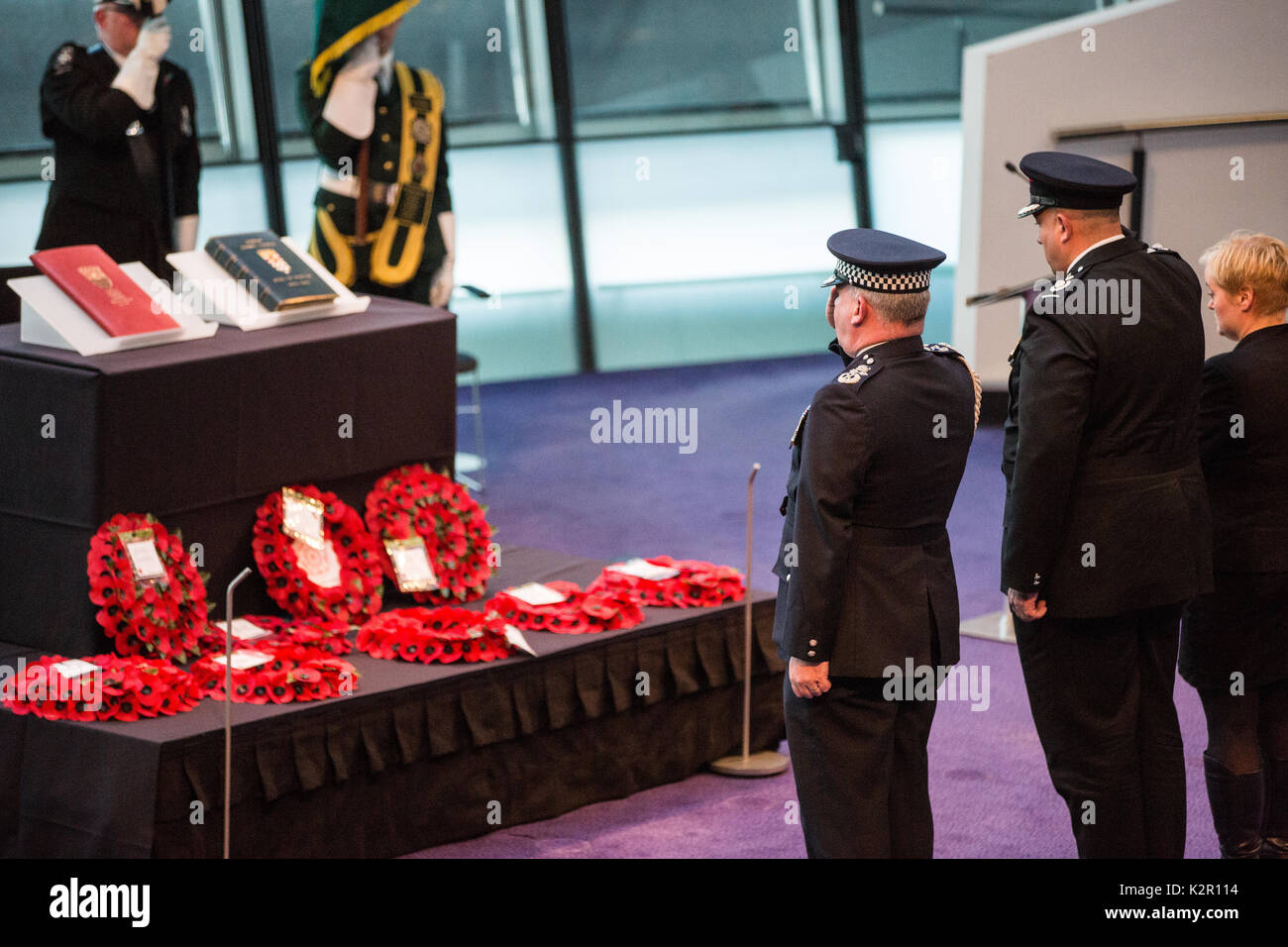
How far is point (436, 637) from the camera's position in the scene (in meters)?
3.88

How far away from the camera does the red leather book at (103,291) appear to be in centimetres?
403

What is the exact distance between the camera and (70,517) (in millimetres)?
3822

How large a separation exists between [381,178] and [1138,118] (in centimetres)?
353

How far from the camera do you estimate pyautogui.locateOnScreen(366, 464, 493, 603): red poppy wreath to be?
436cm

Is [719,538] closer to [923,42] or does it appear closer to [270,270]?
[270,270]

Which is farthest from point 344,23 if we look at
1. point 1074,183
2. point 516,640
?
point 1074,183

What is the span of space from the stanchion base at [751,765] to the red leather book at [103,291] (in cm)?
176

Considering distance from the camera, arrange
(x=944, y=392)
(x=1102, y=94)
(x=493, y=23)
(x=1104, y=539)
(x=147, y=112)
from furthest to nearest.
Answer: (x=493, y=23), (x=1102, y=94), (x=147, y=112), (x=1104, y=539), (x=944, y=392)

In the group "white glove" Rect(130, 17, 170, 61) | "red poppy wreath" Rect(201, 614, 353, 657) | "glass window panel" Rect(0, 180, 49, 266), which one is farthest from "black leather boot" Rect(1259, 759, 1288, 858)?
"glass window panel" Rect(0, 180, 49, 266)

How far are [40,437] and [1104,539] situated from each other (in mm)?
2387

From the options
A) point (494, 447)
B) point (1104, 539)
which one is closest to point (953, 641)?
point (1104, 539)

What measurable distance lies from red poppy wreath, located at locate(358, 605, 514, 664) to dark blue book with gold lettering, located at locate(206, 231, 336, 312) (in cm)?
94

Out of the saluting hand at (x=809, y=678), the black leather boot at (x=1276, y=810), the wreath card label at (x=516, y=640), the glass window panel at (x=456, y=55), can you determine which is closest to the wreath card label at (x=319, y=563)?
the wreath card label at (x=516, y=640)

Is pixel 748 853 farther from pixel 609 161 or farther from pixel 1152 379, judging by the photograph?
pixel 609 161
